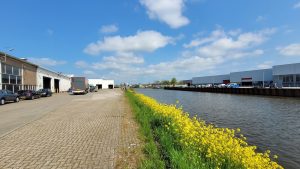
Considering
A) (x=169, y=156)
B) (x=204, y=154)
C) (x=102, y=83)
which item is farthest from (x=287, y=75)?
(x=102, y=83)

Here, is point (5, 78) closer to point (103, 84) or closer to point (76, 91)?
point (76, 91)

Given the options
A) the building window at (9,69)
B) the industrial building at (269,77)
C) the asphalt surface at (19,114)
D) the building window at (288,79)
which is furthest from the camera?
the building window at (288,79)

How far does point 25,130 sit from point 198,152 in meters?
7.97

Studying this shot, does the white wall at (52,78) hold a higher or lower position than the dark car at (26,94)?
higher

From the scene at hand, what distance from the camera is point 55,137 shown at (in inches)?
348

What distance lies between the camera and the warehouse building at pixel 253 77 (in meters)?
80.1

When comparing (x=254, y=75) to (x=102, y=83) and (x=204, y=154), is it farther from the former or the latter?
(x=204, y=154)

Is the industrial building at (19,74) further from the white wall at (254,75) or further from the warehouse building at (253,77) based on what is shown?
the white wall at (254,75)

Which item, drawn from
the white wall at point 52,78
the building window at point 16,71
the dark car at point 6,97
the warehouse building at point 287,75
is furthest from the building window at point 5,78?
the warehouse building at point 287,75

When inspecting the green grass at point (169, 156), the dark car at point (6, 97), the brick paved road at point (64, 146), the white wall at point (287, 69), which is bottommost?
the brick paved road at point (64, 146)

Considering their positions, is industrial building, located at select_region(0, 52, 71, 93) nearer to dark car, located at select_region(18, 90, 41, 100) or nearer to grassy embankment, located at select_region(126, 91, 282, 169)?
dark car, located at select_region(18, 90, 41, 100)

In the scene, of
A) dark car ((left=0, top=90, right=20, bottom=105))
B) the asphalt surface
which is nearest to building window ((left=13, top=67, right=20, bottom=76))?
dark car ((left=0, top=90, right=20, bottom=105))

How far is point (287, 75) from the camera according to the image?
67.8m

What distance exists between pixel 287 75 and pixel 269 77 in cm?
1171
